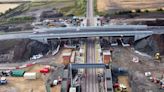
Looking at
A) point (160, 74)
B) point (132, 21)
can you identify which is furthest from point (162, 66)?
point (132, 21)

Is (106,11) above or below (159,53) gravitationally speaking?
above

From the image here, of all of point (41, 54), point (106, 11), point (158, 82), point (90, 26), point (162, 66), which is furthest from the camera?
point (106, 11)

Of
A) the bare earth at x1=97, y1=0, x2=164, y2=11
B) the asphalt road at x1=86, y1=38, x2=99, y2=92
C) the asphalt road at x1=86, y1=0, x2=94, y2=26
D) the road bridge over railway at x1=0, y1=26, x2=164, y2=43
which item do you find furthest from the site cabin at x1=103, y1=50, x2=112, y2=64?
the bare earth at x1=97, y1=0, x2=164, y2=11

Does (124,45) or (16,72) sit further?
(124,45)

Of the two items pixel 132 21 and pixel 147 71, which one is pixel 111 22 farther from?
pixel 147 71

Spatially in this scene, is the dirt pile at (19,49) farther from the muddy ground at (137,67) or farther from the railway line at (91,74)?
the muddy ground at (137,67)

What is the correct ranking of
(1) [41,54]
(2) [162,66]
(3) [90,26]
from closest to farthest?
(2) [162,66] → (1) [41,54] → (3) [90,26]

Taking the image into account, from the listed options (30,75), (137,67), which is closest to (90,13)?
(137,67)
